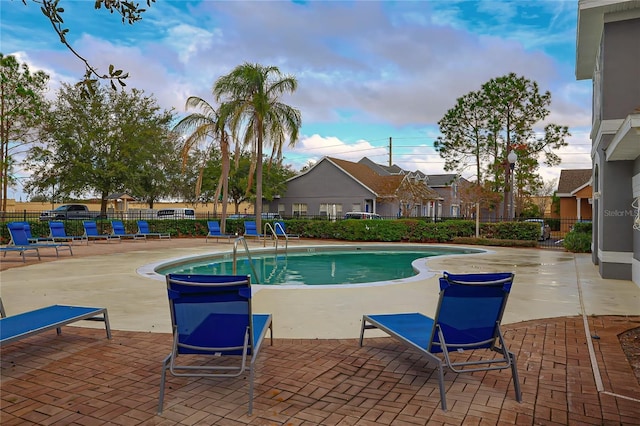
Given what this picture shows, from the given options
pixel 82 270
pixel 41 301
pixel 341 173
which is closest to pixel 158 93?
pixel 341 173

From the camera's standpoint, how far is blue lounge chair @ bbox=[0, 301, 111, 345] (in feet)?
12.8

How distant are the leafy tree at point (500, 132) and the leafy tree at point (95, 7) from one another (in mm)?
28864

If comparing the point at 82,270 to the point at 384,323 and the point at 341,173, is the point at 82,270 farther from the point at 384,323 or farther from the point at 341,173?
the point at 341,173

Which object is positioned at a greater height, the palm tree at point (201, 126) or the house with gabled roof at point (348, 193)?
the palm tree at point (201, 126)

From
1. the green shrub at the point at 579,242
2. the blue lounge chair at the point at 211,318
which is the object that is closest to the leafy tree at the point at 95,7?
the blue lounge chair at the point at 211,318

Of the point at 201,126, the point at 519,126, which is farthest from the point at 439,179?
the point at 201,126

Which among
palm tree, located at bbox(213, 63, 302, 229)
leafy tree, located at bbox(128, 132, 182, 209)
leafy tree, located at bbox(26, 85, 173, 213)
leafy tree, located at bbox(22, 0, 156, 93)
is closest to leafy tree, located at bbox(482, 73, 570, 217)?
palm tree, located at bbox(213, 63, 302, 229)

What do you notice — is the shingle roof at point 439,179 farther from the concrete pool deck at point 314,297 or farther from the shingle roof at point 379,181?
the concrete pool deck at point 314,297

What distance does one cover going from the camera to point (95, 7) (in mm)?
2594

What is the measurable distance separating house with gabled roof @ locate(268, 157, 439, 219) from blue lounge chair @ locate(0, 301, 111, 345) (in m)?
28.4

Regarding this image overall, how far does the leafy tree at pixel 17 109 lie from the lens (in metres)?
22.5

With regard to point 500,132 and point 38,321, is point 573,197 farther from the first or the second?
point 38,321

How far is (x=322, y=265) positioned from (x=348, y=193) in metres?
22.0

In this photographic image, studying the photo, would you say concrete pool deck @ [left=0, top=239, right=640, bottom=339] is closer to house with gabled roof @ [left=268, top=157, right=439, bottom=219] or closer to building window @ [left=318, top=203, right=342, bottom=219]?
house with gabled roof @ [left=268, top=157, right=439, bottom=219]
